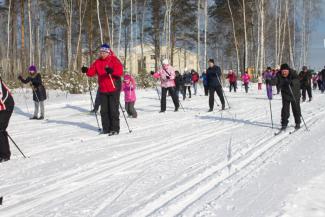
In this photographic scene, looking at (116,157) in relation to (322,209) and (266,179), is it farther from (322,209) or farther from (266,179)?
(322,209)

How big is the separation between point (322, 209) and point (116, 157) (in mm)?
3337

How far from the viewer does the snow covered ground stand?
13.4ft

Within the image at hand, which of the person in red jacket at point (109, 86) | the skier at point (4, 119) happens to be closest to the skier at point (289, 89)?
the person in red jacket at point (109, 86)

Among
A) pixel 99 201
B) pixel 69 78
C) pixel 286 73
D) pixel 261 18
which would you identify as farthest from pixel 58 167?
pixel 261 18

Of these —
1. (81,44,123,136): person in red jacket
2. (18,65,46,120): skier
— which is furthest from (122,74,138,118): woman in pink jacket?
(81,44,123,136): person in red jacket

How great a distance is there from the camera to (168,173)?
5.36 m

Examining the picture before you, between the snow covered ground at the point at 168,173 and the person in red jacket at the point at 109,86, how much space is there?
1.11 ft

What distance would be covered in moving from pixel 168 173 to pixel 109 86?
13.0ft

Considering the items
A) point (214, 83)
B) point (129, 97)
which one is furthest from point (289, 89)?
point (129, 97)

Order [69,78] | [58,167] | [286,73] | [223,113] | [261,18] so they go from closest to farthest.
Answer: [58,167] < [286,73] < [223,113] < [69,78] < [261,18]

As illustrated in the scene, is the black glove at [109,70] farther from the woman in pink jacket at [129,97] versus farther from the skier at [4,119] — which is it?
the woman in pink jacket at [129,97]

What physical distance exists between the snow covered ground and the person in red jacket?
34 cm

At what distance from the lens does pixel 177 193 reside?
4492mm

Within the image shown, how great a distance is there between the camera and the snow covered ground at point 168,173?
4.09 metres
